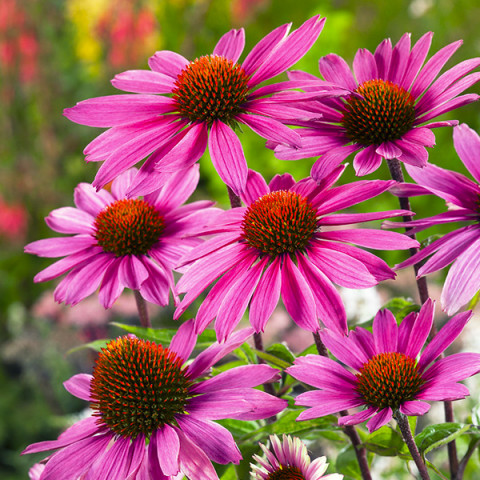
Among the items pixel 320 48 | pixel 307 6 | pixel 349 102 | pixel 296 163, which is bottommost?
pixel 296 163

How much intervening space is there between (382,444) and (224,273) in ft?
0.44

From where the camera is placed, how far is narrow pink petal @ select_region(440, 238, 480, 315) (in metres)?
0.32

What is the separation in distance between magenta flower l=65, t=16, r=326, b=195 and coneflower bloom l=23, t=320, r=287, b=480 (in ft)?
0.32

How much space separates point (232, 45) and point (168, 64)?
5 centimetres

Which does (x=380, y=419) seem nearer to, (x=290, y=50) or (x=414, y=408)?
(x=414, y=408)

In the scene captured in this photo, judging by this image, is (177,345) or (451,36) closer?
(177,345)

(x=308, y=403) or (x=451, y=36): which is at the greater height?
(x=451, y=36)

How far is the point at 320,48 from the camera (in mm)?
2434

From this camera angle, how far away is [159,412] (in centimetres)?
36

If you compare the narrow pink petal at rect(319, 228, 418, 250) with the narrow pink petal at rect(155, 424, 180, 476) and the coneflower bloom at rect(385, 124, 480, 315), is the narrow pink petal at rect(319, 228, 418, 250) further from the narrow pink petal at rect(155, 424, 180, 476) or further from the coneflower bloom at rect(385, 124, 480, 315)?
the narrow pink petal at rect(155, 424, 180, 476)

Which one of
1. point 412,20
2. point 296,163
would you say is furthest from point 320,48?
point 412,20

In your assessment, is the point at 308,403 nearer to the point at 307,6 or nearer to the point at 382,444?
the point at 382,444

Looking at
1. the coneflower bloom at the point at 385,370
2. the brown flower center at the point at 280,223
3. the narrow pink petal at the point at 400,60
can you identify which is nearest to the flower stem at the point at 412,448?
the coneflower bloom at the point at 385,370

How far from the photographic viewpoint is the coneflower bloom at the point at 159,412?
1.08 feet
